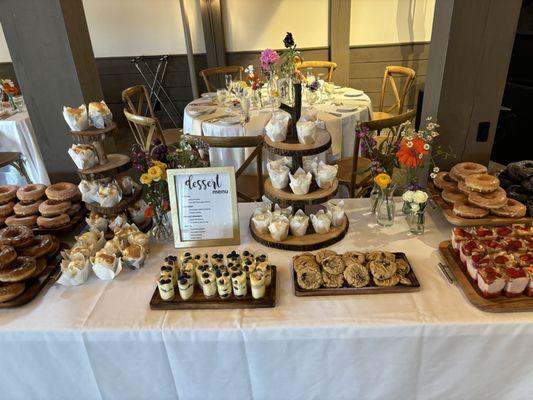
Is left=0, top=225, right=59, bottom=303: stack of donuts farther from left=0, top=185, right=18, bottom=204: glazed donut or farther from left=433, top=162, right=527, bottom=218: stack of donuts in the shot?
left=433, top=162, right=527, bottom=218: stack of donuts

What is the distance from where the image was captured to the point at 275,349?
1.00 m

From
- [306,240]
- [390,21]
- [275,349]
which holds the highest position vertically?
[390,21]

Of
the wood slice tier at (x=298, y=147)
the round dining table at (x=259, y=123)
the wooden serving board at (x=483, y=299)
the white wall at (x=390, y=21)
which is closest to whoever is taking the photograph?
the wooden serving board at (x=483, y=299)

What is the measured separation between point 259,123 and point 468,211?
5.07ft

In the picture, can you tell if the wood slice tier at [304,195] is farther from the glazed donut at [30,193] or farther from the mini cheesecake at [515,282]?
the glazed donut at [30,193]

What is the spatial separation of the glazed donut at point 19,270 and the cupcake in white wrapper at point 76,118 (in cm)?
43

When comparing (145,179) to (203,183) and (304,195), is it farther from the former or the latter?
(304,195)

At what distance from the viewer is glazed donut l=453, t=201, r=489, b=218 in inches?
49.8

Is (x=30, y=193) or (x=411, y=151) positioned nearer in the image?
(x=411, y=151)

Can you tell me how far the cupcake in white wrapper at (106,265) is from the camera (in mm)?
1165

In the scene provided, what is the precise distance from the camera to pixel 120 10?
15.4 ft

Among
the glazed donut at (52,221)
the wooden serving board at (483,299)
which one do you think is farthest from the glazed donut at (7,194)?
the wooden serving board at (483,299)

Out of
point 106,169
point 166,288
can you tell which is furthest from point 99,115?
point 166,288

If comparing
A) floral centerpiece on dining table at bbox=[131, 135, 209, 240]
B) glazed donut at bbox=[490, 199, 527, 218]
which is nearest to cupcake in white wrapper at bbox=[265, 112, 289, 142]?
floral centerpiece on dining table at bbox=[131, 135, 209, 240]
